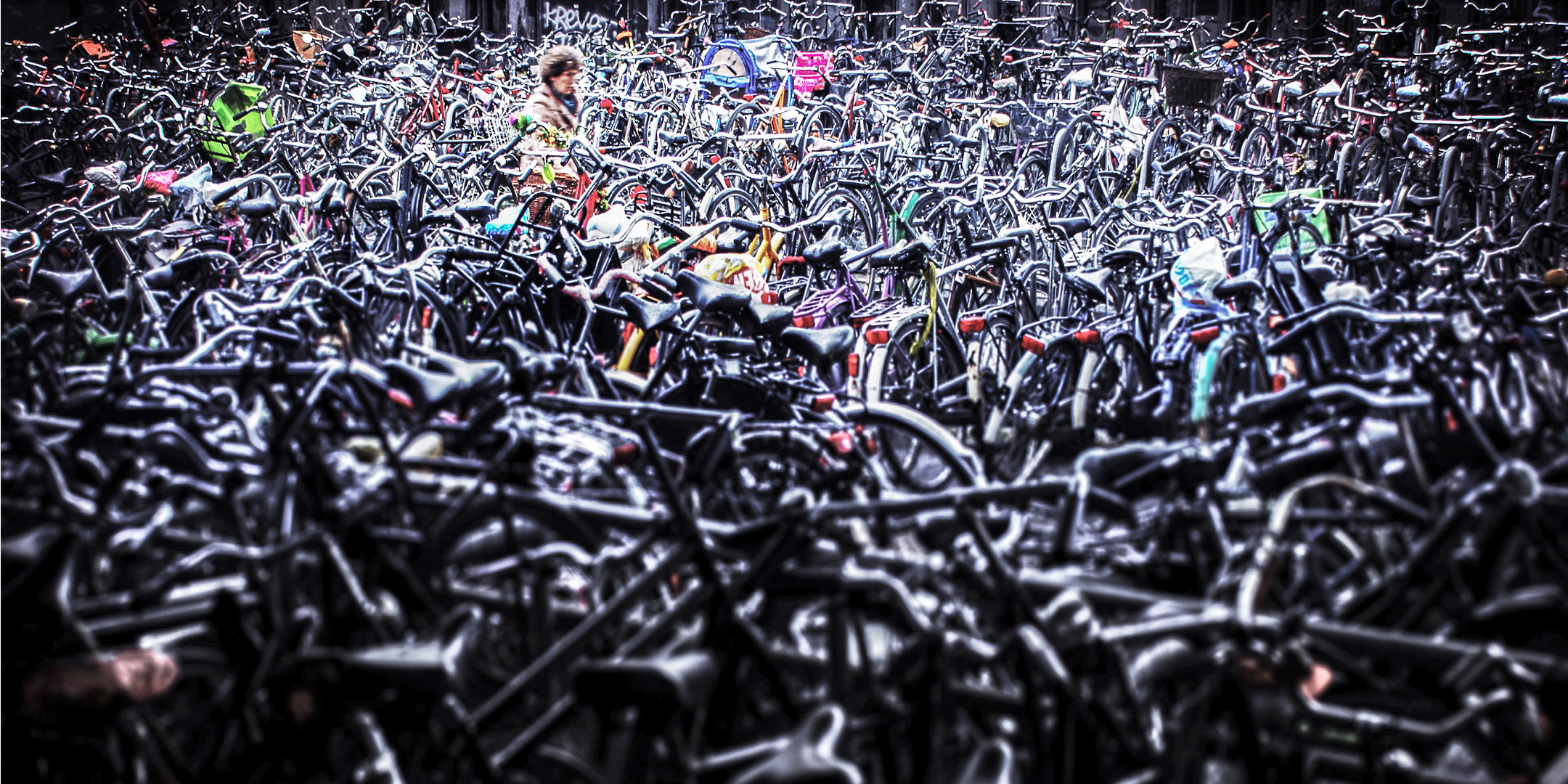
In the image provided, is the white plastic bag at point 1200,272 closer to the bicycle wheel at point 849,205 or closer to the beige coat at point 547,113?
the bicycle wheel at point 849,205

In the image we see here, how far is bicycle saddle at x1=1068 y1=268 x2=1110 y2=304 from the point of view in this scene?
19.2 ft

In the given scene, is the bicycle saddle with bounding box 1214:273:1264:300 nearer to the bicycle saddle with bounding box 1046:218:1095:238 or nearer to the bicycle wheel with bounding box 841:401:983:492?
the bicycle saddle with bounding box 1046:218:1095:238

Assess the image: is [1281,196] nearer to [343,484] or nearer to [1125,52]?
[343,484]

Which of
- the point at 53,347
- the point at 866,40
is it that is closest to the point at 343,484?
the point at 53,347

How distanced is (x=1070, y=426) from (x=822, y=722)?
344 centimetres

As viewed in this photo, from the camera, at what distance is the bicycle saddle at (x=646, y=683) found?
2.31 metres

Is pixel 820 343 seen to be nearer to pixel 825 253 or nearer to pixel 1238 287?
pixel 825 253

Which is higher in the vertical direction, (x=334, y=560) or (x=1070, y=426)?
(x=334, y=560)

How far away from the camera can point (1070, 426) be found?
5.48 m

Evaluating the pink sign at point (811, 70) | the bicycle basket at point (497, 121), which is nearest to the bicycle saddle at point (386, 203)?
the bicycle basket at point (497, 121)

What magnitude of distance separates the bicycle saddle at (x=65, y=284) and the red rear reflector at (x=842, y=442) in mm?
3685

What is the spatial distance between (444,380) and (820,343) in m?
1.85

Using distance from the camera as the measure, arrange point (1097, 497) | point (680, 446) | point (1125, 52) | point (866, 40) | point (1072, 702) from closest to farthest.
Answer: point (1072, 702)
point (1097, 497)
point (680, 446)
point (1125, 52)
point (866, 40)

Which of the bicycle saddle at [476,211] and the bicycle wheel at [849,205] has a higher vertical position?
the bicycle saddle at [476,211]
